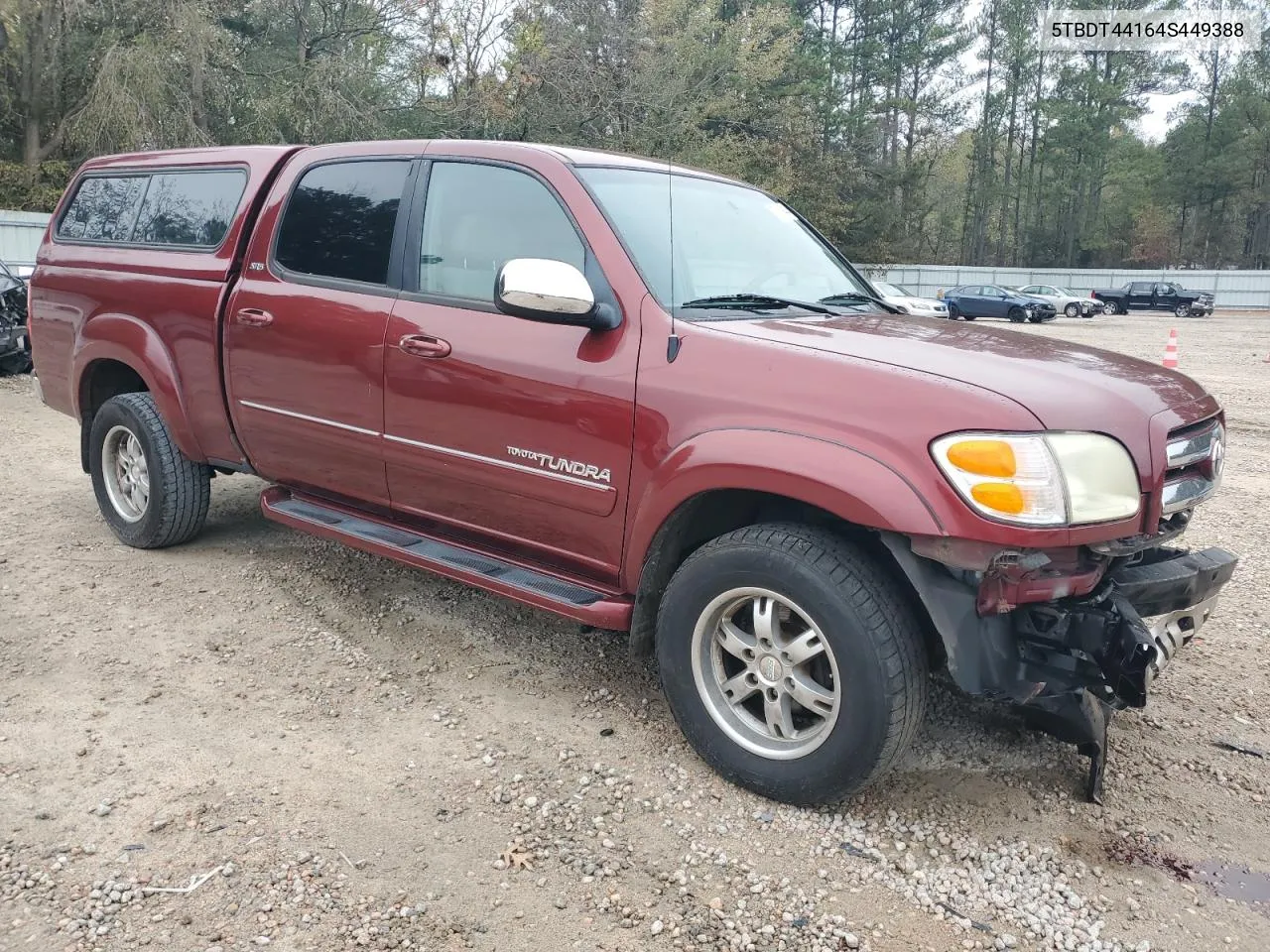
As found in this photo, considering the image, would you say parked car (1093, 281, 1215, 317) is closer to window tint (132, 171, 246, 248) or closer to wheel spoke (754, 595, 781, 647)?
window tint (132, 171, 246, 248)

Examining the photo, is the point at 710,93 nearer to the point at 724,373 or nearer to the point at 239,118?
the point at 239,118

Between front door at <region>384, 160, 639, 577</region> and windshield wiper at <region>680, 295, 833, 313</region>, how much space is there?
296 millimetres

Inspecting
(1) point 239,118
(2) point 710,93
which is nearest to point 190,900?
(1) point 239,118

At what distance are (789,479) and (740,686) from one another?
716 mm

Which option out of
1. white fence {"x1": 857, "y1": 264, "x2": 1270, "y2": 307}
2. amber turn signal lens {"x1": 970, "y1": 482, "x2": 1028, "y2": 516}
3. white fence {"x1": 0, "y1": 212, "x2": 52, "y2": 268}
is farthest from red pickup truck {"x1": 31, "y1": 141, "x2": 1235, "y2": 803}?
white fence {"x1": 857, "y1": 264, "x2": 1270, "y2": 307}

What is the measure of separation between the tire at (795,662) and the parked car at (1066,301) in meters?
34.9

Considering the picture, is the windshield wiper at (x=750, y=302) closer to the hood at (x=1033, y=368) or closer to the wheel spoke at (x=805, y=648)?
the hood at (x=1033, y=368)

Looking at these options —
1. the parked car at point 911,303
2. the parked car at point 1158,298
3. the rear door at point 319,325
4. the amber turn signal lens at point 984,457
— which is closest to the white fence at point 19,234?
the parked car at point 911,303

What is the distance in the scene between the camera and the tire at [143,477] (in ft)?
16.3

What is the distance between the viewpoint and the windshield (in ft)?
11.2

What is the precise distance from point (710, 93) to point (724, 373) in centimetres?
3000

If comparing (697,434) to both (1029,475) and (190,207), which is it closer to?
(1029,475)

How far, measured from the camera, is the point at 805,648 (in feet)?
9.59

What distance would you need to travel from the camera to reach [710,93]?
30688mm
